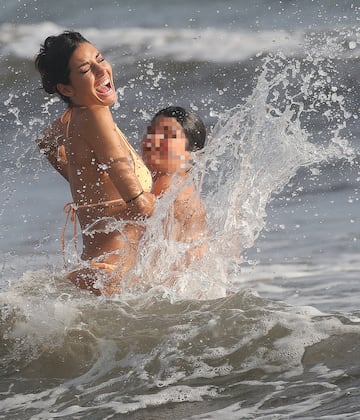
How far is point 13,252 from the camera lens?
6855 mm

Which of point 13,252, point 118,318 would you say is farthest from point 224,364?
point 13,252

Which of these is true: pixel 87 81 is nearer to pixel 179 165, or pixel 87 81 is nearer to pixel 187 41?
pixel 179 165

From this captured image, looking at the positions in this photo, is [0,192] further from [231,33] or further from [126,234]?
[231,33]

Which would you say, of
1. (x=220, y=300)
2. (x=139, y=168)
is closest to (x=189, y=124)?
(x=139, y=168)

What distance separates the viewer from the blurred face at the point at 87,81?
4641 mm

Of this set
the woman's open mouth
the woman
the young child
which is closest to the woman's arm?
the woman

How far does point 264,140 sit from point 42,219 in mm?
2501

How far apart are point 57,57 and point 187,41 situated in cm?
755

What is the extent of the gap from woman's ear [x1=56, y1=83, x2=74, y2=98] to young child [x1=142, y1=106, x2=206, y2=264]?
51cm

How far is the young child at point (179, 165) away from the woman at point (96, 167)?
0.16 metres

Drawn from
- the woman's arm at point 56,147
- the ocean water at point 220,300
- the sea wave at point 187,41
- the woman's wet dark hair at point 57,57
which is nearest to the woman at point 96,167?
the woman's wet dark hair at point 57,57

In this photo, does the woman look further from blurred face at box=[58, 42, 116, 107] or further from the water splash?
the water splash

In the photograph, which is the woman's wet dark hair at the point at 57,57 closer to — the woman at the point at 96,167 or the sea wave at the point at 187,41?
the woman at the point at 96,167

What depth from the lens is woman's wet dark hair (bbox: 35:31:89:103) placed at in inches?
183
